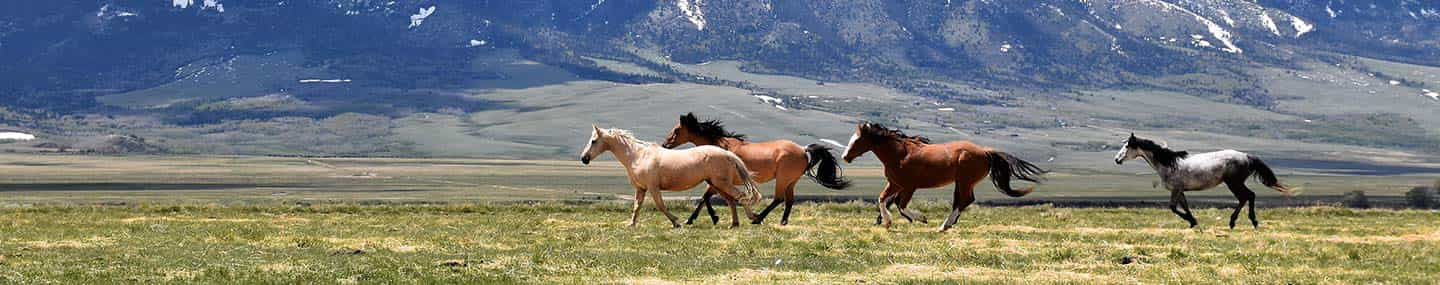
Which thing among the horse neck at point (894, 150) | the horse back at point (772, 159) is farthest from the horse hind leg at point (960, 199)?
the horse back at point (772, 159)

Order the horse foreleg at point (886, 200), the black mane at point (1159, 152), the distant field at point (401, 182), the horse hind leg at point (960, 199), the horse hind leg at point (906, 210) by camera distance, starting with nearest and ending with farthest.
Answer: the horse hind leg at point (960, 199), the horse foreleg at point (886, 200), the horse hind leg at point (906, 210), the black mane at point (1159, 152), the distant field at point (401, 182)

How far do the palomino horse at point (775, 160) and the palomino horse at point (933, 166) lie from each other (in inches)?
→ 46.4

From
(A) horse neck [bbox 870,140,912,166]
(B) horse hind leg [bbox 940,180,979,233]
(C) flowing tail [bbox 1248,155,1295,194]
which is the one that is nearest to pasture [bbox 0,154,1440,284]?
(B) horse hind leg [bbox 940,180,979,233]

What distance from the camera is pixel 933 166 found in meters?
29.0

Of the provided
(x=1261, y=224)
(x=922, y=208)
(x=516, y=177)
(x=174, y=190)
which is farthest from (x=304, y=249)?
(x=516, y=177)

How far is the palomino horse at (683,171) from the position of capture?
28.7 metres

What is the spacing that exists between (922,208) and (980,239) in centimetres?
1367

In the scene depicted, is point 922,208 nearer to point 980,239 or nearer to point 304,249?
point 980,239

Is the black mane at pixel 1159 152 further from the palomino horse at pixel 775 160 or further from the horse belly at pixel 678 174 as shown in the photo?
the horse belly at pixel 678 174

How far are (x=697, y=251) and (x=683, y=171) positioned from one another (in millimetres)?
5801

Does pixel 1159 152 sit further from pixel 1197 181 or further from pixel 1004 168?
pixel 1004 168

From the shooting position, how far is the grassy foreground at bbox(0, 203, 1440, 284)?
19156 mm

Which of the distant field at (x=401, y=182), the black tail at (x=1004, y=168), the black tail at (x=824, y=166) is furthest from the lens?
the distant field at (x=401, y=182)

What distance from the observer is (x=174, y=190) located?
112750 millimetres
